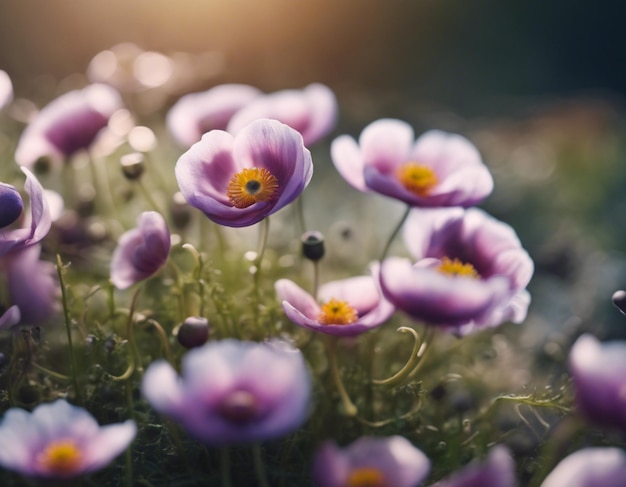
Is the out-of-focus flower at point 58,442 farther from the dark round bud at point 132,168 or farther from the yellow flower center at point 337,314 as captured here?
the dark round bud at point 132,168

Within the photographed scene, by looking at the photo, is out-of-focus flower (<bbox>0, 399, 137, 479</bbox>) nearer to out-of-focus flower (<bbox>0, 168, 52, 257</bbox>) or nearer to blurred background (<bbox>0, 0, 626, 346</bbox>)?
out-of-focus flower (<bbox>0, 168, 52, 257</bbox>)

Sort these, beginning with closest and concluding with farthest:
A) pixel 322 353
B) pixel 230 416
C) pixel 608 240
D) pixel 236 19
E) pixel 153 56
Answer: pixel 230 416, pixel 322 353, pixel 153 56, pixel 608 240, pixel 236 19

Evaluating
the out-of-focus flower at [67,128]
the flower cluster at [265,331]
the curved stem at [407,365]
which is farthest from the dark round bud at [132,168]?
the curved stem at [407,365]

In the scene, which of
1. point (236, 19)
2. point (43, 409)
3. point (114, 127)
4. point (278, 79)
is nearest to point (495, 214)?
point (278, 79)

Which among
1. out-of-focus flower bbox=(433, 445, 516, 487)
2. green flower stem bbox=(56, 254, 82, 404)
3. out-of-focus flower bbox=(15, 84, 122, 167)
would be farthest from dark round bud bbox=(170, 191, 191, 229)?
out-of-focus flower bbox=(433, 445, 516, 487)

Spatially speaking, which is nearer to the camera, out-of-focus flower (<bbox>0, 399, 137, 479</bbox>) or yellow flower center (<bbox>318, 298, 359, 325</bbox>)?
out-of-focus flower (<bbox>0, 399, 137, 479</bbox>)

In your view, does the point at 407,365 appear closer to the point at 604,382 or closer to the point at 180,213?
the point at 604,382

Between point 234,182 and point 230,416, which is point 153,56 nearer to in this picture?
point 234,182
